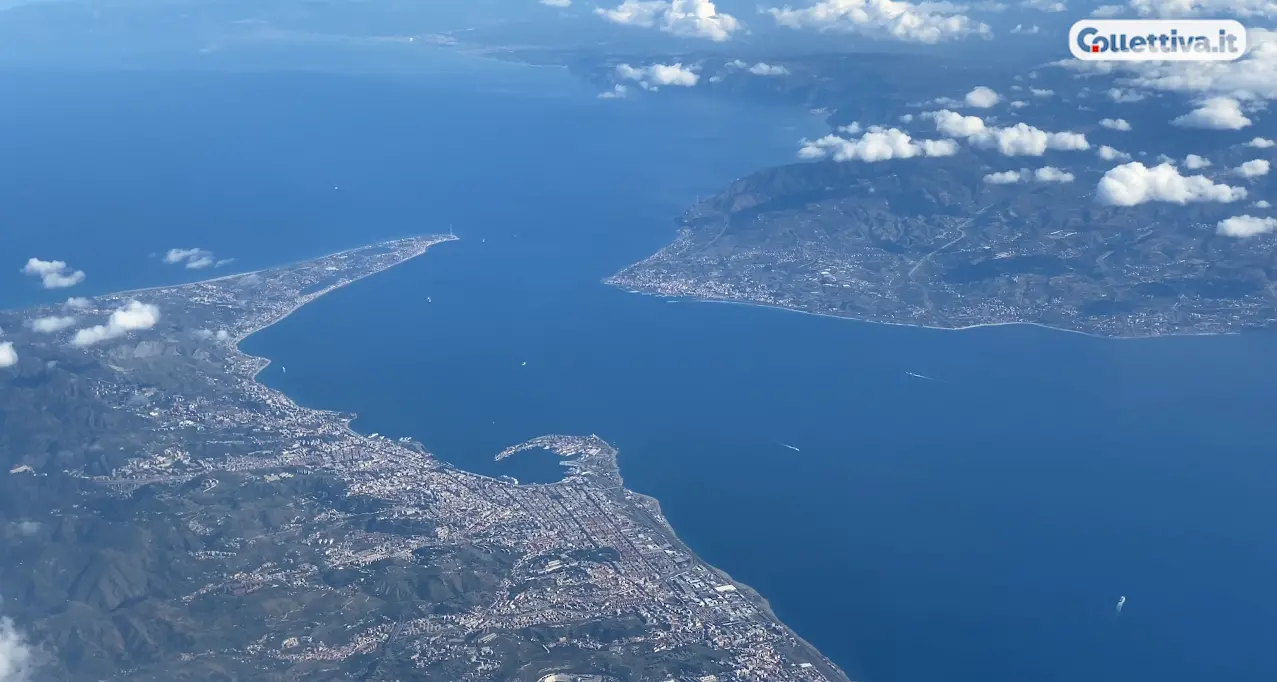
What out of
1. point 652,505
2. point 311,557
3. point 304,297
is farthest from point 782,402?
point 304,297

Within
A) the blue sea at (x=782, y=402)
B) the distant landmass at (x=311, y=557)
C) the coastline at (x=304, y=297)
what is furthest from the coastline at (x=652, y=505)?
the blue sea at (x=782, y=402)

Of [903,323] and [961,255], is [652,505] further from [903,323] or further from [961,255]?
[961,255]

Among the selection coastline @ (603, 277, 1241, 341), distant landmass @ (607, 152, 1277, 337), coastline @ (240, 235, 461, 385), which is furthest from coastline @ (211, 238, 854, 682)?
distant landmass @ (607, 152, 1277, 337)

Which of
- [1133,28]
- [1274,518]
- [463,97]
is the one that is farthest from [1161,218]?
[463,97]

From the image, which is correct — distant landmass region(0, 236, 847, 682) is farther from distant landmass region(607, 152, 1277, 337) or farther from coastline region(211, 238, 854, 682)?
distant landmass region(607, 152, 1277, 337)

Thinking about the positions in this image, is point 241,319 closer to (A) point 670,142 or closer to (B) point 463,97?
(A) point 670,142

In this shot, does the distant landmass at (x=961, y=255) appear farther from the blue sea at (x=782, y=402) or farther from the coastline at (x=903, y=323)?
the blue sea at (x=782, y=402)
